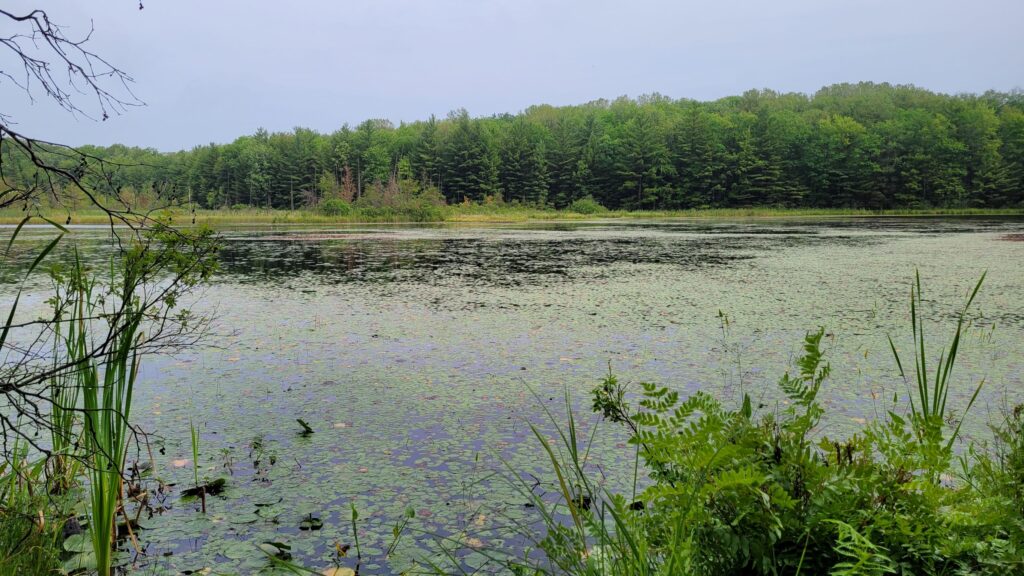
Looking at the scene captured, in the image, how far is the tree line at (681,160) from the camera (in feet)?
174

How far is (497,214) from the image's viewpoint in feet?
164

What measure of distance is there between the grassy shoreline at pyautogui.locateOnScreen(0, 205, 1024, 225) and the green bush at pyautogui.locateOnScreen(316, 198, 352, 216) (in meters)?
0.42

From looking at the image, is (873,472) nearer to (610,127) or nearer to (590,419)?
(590,419)

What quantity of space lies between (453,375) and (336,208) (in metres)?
40.6

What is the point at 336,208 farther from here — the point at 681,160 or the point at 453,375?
the point at 453,375

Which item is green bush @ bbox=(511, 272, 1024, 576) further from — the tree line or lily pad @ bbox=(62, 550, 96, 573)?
the tree line

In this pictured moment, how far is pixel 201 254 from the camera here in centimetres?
230

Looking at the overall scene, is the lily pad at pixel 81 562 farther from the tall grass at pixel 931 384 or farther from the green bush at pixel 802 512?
the tall grass at pixel 931 384

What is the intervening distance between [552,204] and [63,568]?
59969 mm

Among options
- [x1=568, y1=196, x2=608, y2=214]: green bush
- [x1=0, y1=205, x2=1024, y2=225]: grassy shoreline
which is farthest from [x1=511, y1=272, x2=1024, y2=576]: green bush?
[x1=568, y1=196, x2=608, y2=214]: green bush

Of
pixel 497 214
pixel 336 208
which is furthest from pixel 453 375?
pixel 497 214

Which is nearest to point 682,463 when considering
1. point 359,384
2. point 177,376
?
point 359,384

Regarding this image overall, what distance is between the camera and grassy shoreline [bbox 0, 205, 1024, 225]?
132 feet

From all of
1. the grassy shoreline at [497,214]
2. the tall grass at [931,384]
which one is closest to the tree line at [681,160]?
the grassy shoreline at [497,214]
